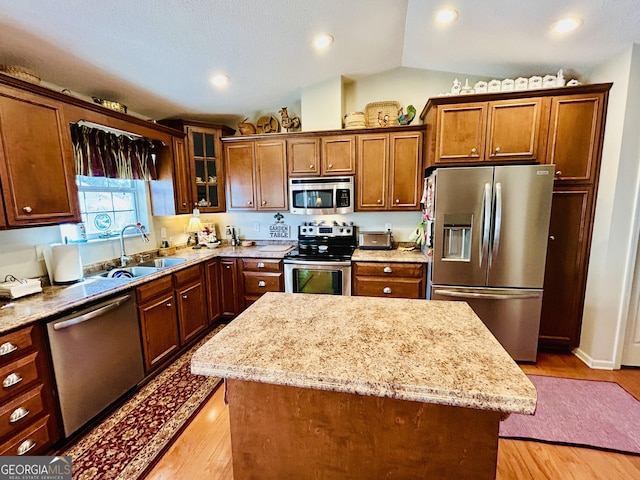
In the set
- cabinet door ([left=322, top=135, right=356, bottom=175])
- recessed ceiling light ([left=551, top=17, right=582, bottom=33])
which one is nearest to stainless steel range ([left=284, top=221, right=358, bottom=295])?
cabinet door ([left=322, top=135, right=356, bottom=175])

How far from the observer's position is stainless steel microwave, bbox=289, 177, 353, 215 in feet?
10.6

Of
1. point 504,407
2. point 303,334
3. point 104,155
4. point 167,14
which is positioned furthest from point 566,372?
point 104,155

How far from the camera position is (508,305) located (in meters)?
2.56

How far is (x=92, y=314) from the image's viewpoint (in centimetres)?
187

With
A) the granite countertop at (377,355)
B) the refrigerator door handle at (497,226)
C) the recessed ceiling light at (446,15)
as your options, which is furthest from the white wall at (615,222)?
the granite countertop at (377,355)

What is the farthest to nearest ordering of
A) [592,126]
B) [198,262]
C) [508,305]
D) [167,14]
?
1. [198,262]
2. [508,305]
3. [592,126]
4. [167,14]

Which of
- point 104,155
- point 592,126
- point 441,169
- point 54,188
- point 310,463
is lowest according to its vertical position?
point 310,463

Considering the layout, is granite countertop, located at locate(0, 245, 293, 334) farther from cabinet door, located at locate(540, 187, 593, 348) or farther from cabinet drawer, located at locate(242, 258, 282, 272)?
cabinet door, located at locate(540, 187, 593, 348)

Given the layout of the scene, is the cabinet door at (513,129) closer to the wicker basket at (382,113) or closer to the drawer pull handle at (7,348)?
the wicker basket at (382,113)

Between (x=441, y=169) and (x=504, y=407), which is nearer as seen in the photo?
(x=504, y=407)

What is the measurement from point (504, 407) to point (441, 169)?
204 cm

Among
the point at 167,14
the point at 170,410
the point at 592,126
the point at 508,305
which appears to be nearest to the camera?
the point at 167,14

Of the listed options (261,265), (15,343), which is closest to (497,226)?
(261,265)

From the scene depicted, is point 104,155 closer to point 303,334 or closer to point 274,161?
point 274,161
